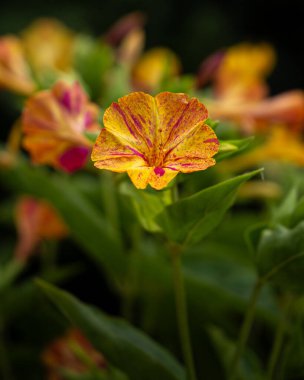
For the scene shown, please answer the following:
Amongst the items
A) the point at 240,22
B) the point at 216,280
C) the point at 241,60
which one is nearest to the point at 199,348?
the point at 216,280

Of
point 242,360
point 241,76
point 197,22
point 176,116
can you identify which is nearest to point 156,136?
point 176,116

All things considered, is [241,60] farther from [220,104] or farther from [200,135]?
[200,135]

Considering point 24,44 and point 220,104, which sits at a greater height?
point 24,44

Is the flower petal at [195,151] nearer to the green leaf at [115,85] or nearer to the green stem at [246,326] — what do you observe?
the green stem at [246,326]

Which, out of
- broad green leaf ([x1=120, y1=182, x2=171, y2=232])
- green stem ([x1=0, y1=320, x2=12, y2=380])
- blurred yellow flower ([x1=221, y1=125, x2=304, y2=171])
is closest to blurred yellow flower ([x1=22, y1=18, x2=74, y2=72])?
blurred yellow flower ([x1=221, y1=125, x2=304, y2=171])

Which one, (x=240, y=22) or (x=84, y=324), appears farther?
(x=240, y=22)

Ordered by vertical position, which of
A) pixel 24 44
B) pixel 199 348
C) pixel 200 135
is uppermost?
pixel 24 44
